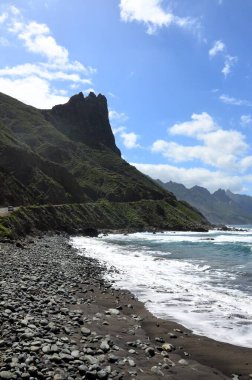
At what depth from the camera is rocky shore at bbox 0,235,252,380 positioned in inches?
447

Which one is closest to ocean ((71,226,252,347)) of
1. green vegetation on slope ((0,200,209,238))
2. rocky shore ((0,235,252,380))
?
rocky shore ((0,235,252,380))

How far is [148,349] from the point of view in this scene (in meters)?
14.2

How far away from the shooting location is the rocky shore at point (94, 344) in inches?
447

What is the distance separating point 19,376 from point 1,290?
33.4 feet

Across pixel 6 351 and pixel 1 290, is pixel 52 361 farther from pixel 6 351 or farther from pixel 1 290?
pixel 1 290

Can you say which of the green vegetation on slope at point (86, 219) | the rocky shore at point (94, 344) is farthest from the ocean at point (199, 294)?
the green vegetation on slope at point (86, 219)

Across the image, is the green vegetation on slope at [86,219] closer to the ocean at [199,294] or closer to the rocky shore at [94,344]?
the ocean at [199,294]

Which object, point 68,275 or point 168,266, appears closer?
point 68,275

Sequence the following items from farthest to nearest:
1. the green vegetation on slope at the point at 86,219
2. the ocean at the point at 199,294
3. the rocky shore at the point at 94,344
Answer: the green vegetation on slope at the point at 86,219, the ocean at the point at 199,294, the rocky shore at the point at 94,344

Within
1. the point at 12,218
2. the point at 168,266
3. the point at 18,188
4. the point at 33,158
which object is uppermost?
the point at 33,158

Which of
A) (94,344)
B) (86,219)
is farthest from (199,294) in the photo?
(86,219)

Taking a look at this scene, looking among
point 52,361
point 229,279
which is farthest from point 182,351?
point 229,279

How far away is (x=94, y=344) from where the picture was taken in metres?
14.1

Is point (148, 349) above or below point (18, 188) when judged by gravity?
below
